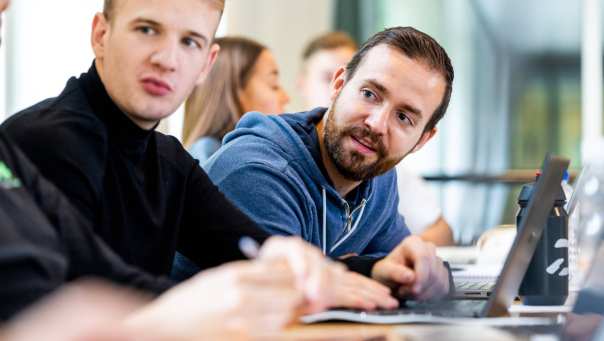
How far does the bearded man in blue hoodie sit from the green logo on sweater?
77 cm

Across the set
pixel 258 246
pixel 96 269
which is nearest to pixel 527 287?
pixel 258 246

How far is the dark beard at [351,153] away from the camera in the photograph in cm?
202

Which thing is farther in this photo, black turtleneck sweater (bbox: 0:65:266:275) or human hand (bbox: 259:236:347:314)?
black turtleneck sweater (bbox: 0:65:266:275)

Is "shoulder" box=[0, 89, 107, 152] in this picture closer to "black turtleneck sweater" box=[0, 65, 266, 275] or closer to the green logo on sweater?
"black turtleneck sweater" box=[0, 65, 266, 275]

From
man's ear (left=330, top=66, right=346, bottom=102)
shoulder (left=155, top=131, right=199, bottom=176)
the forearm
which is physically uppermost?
man's ear (left=330, top=66, right=346, bottom=102)

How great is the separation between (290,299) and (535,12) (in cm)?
562

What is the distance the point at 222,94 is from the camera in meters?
3.50

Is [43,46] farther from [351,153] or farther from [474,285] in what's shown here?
[474,285]

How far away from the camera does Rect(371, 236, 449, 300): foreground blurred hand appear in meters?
1.60

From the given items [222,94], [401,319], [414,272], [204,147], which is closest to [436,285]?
[414,272]

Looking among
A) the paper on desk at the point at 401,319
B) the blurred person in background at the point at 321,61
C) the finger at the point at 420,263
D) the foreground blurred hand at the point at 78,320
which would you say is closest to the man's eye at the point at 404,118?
the finger at the point at 420,263

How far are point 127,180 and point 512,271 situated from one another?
64 centimetres

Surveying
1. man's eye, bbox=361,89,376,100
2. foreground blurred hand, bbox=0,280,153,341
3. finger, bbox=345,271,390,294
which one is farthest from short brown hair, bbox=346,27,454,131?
foreground blurred hand, bbox=0,280,153,341

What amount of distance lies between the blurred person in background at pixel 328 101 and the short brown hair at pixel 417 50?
118 centimetres
